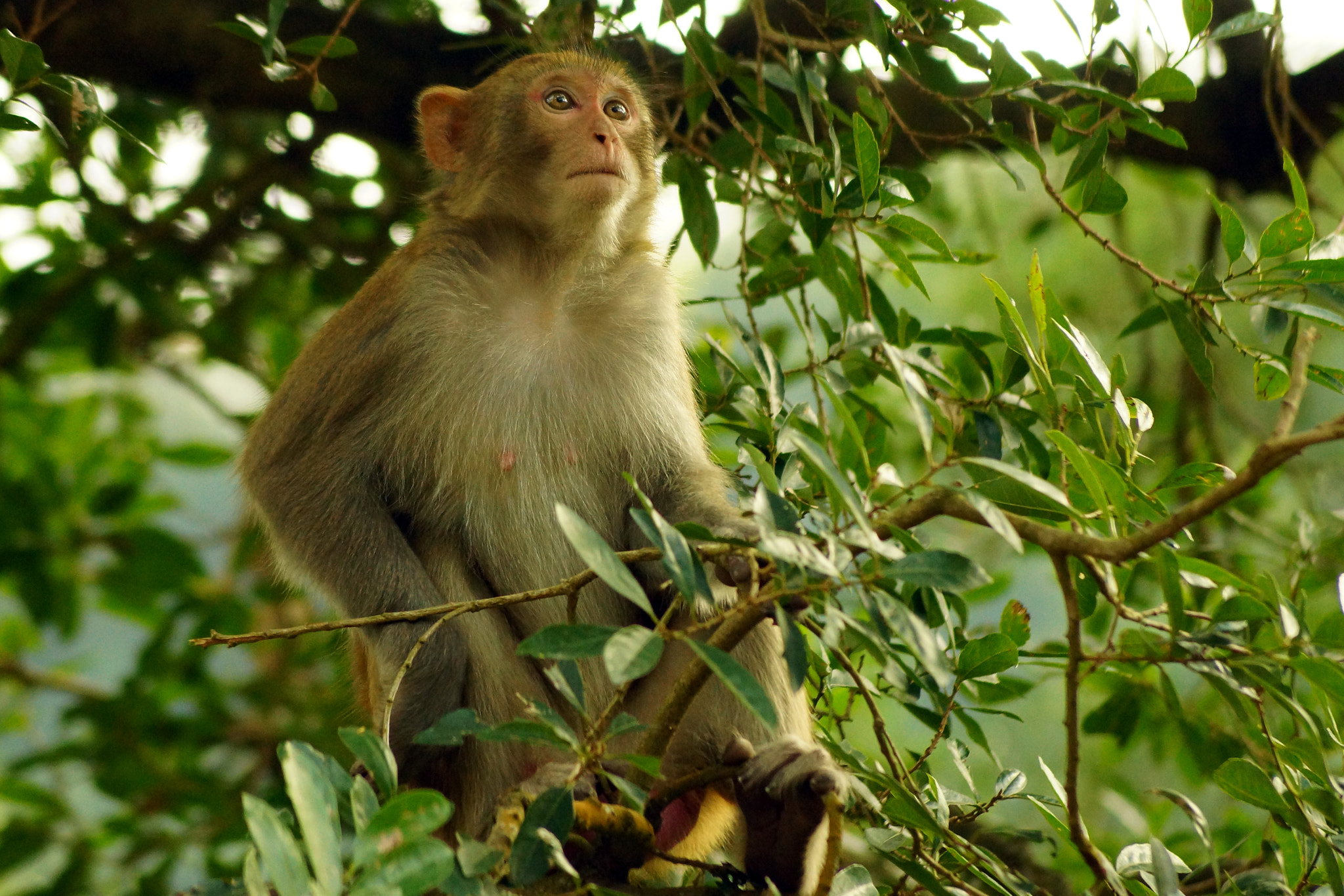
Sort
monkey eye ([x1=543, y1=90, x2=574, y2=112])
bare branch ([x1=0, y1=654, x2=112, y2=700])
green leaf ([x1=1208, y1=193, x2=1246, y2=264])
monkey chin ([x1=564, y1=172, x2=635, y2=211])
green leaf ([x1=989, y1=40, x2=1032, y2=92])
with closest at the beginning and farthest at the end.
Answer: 1. green leaf ([x1=1208, y1=193, x2=1246, y2=264])
2. green leaf ([x1=989, y1=40, x2=1032, y2=92])
3. monkey chin ([x1=564, y1=172, x2=635, y2=211])
4. monkey eye ([x1=543, y1=90, x2=574, y2=112])
5. bare branch ([x1=0, y1=654, x2=112, y2=700])

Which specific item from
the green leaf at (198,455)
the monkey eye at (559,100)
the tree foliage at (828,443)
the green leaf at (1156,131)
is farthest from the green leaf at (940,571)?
the green leaf at (198,455)

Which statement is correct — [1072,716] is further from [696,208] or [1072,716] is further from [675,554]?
[696,208]

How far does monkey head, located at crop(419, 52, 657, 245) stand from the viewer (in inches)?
135

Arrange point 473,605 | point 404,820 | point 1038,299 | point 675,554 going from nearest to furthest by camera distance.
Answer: point 404,820
point 675,554
point 473,605
point 1038,299

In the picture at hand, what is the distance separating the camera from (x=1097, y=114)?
291 centimetres

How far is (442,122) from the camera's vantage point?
12.3 feet

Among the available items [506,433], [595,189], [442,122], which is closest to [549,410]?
[506,433]

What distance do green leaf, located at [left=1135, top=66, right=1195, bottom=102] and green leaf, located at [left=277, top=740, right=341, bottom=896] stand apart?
215 cm

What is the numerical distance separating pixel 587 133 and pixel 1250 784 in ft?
7.85

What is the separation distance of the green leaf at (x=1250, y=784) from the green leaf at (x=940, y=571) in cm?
80

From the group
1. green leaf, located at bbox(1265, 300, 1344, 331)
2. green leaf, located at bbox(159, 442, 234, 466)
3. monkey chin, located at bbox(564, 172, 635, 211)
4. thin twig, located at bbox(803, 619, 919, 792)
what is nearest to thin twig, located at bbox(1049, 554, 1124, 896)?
thin twig, located at bbox(803, 619, 919, 792)

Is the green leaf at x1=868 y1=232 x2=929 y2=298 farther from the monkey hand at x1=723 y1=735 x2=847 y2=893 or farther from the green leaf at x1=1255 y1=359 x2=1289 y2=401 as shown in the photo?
the monkey hand at x1=723 y1=735 x2=847 y2=893

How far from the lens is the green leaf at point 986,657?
7.32 feet

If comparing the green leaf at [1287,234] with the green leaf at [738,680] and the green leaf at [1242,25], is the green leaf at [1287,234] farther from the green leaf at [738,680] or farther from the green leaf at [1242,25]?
the green leaf at [738,680]
